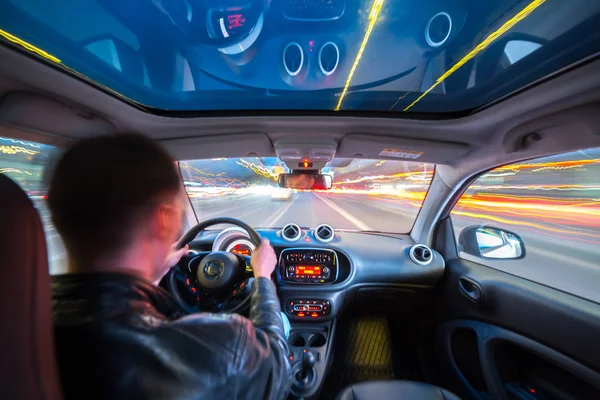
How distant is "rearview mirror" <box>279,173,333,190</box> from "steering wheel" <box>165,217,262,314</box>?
4.16 ft

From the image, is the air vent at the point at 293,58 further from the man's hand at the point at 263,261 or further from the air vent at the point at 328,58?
Answer: the man's hand at the point at 263,261

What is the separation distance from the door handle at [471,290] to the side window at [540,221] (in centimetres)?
29

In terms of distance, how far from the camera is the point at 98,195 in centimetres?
88

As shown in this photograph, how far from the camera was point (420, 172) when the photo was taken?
11.9 feet

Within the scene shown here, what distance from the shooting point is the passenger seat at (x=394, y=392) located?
1995mm

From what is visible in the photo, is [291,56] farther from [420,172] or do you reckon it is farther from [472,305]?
[472,305]

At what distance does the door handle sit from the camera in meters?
2.58

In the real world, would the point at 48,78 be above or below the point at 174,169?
above

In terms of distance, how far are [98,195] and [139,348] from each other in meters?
0.50

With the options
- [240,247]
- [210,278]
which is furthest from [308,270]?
[210,278]

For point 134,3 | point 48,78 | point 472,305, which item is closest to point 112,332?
point 134,3

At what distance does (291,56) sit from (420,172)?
2.53m

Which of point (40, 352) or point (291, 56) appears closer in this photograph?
point (40, 352)

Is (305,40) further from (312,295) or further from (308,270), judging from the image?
(312,295)
